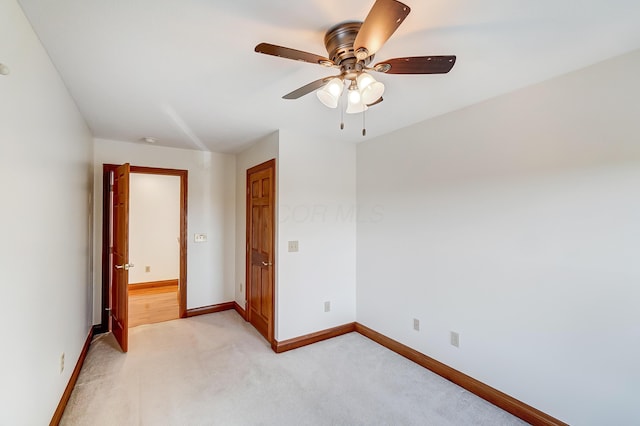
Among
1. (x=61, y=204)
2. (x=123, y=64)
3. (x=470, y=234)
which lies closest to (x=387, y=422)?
(x=470, y=234)

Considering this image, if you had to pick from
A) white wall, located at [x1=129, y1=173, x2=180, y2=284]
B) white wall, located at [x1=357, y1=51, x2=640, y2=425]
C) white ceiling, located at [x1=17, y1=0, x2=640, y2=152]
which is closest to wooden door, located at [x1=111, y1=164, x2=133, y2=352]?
white ceiling, located at [x1=17, y1=0, x2=640, y2=152]

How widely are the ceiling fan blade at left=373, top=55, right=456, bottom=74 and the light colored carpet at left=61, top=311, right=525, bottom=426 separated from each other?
2.32 meters

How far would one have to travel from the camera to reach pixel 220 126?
2.98 meters

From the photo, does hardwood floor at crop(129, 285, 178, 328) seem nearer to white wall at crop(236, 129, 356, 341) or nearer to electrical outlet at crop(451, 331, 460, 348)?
white wall at crop(236, 129, 356, 341)

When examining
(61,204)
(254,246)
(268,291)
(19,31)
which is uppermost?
(19,31)

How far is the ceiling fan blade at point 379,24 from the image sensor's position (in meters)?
0.99

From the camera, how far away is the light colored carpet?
205 centimetres

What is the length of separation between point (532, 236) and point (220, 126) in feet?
9.85

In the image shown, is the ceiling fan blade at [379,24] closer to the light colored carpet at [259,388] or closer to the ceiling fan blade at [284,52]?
the ceiling fan blade at [284,52]

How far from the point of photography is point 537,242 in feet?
6.66

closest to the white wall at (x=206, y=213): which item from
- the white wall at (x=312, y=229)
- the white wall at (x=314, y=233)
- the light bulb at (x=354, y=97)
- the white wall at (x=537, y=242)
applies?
the white wall at (x=312, y=229)

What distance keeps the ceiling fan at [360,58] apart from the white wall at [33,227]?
48.1 inches

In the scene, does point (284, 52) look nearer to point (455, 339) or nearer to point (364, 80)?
point (364, 80)

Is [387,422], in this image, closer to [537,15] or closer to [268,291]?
[268,291]
